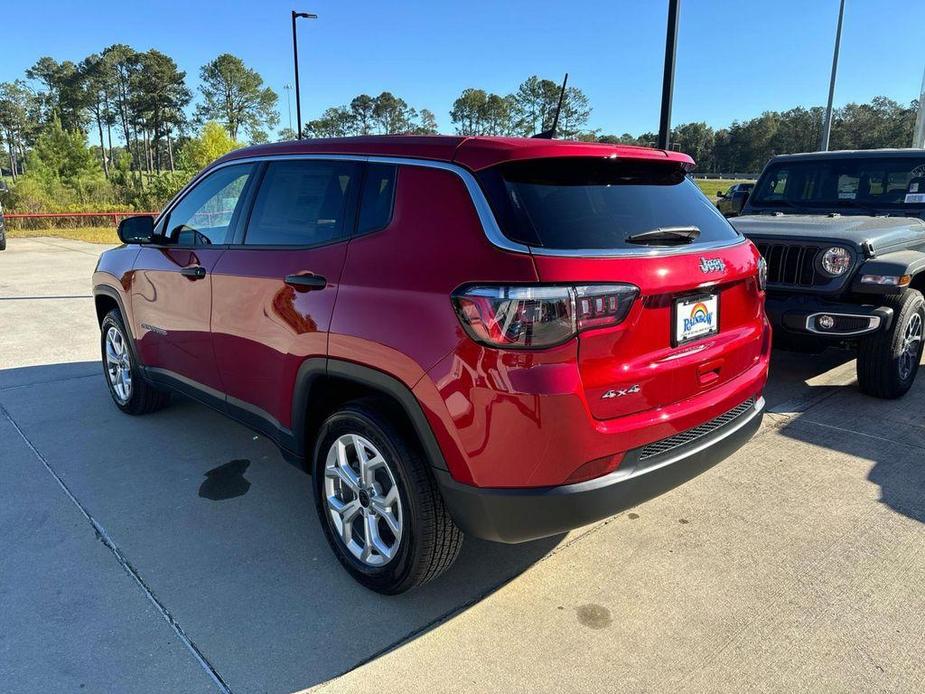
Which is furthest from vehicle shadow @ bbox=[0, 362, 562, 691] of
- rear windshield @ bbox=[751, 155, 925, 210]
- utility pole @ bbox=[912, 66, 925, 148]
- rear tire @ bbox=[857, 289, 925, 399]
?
utility pole @ bbox=[912, 66, 925, 148]

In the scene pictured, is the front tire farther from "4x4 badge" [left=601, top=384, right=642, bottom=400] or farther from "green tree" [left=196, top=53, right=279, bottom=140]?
"green tree" [left=196, top=53, right=279, bottom=140]

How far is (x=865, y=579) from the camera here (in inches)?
110

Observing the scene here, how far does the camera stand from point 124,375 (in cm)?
469

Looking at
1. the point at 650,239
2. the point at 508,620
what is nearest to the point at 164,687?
the point at 508,620

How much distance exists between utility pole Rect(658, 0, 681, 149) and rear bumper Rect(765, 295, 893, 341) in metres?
2.68

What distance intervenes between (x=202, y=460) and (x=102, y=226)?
24958mm

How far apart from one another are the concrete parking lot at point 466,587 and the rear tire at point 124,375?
412 millimetres

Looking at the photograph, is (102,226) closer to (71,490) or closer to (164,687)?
(71,490)

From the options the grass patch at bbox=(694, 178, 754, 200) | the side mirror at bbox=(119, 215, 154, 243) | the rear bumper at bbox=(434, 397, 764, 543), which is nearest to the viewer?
the rear bumper at bbox=(434, 397, 764, 543)

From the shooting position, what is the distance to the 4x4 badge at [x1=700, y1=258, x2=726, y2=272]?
2539mm

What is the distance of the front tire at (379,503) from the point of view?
7.95 ft

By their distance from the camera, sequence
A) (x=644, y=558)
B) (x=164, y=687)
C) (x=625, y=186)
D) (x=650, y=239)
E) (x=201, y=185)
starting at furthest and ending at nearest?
(x=201, y=185), (x=644, y=558), (x=625, y=186), (x=650, y=239), (x=164, y=687)

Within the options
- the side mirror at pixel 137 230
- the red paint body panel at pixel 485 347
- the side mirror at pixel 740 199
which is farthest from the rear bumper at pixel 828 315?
the side mirror at pixel 137 230

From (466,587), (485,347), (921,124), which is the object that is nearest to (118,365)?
(466,587)
